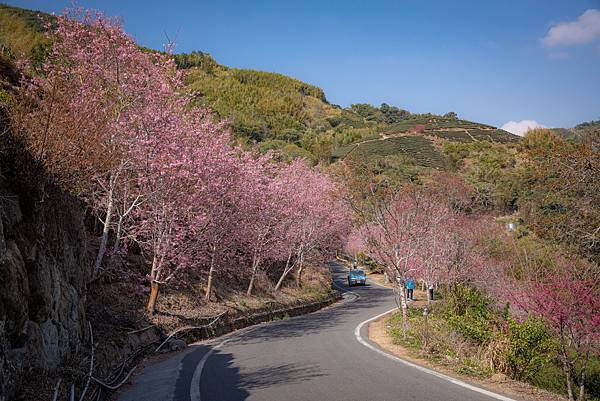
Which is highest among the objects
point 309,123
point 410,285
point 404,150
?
point 309,123

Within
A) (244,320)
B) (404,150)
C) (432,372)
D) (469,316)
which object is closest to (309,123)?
(404,150)

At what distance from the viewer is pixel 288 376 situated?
27.7 feet

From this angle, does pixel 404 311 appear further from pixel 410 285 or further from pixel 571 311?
pixel 410 285

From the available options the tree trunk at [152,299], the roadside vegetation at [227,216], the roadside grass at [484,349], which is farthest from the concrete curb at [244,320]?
the roadside grass at [484,349]

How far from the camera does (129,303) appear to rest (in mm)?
13828

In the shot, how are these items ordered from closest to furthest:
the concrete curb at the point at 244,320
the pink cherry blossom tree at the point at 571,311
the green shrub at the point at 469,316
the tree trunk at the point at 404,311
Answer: the pink cherry blossom tree at the point at 571,311, the green shrub at the point at 469,316, the tree trunk at the point at 404,311, the concrete curb at the point at 244,320

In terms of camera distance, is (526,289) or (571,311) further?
(526,289)

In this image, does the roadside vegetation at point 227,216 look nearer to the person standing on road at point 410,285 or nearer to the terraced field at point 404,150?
the person standing on road at point 410,285

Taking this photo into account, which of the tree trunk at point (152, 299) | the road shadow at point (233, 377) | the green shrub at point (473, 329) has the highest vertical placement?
the tree trunk at point (152, 299)

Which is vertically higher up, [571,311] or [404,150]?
[404,150]

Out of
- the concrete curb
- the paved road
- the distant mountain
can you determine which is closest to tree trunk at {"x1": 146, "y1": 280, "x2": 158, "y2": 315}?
the concrete curb

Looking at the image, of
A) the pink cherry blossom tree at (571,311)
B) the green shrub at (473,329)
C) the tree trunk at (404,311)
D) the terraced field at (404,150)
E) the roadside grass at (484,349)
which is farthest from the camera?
the terraced field at (404,150)

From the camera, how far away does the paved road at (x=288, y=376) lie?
6863 millimetres

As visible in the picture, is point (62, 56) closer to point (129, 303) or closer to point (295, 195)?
point (129, 303)
